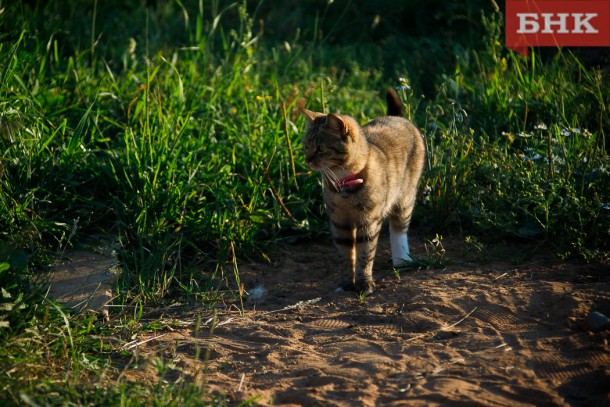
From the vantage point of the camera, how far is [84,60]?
6.32 metres

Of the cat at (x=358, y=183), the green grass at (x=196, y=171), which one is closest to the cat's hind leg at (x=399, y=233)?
the cat at (x=358, y=183)

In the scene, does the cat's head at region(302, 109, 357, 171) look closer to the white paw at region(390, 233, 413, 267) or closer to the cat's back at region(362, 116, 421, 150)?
the cat's back at region(362, 116, 421, 150)

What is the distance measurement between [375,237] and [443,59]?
3.42m

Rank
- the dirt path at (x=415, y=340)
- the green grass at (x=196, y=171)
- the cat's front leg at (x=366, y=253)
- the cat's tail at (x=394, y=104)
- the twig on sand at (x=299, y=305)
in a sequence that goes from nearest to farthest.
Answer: the dirt path at (x=415, y=340) → the green grass at (x=196, y=171) → the twig on sand at (x=299, y=305) → the cat's front leg at (x=366, y=253) → the cat's tail at (x=394, y=104)

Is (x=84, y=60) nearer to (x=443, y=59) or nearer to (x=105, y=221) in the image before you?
(x=105, y=221)

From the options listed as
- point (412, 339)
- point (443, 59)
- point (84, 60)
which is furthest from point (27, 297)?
point (443, 59)

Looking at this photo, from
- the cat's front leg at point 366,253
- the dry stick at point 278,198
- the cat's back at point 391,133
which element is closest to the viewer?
the cat's front leg at point 366,253

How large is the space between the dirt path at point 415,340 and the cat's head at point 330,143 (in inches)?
31.3

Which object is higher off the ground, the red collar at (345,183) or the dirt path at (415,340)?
the red collar at (345,183)

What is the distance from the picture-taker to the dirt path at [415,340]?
3098 millimetres

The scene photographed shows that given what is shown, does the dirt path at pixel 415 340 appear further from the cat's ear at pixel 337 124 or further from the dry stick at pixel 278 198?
the cat's ear at pixel 337 124

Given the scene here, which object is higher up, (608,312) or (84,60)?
(84,60)

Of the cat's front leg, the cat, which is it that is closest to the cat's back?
the cat

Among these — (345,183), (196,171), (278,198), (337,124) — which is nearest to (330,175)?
(345,183)
